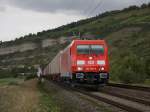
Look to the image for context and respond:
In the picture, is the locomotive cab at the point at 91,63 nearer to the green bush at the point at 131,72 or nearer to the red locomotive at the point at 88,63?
the red locomotive at the point at 88,63

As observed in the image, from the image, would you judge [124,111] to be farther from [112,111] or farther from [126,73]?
[126,73]

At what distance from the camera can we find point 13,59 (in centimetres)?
18938

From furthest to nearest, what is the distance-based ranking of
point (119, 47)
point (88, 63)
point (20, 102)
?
1. point (119, 47)
2. point (88, 63)
3. point (20, 102)

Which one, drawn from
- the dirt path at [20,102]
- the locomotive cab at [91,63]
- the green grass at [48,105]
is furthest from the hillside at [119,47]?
the green grass at [48,105]

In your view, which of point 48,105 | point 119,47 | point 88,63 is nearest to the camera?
point 48,105

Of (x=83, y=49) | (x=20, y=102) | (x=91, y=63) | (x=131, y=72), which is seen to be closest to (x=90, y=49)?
(x=83, y=49)

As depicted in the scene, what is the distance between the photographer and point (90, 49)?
34.1 m

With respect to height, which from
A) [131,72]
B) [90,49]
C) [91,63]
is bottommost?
[91,63]

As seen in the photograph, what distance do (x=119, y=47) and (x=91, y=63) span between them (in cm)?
7448

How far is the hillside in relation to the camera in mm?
54312

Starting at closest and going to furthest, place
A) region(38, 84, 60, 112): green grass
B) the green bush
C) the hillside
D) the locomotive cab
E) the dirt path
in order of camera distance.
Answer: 1. region(38, 84, 60, 112): green grass
2. the dirt path
3. the locomotive cab
4. the green bush
5. the hillside

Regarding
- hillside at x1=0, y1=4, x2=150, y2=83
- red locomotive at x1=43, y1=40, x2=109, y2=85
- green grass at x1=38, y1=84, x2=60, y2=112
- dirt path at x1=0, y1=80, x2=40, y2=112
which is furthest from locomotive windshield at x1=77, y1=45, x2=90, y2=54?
hillside at x1=0, y1=4, x2=150, y2=83

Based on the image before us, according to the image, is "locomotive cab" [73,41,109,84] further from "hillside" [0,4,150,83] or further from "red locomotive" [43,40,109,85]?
"hillside" [0,4,150,83]

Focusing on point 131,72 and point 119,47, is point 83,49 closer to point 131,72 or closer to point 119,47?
point 131,72
